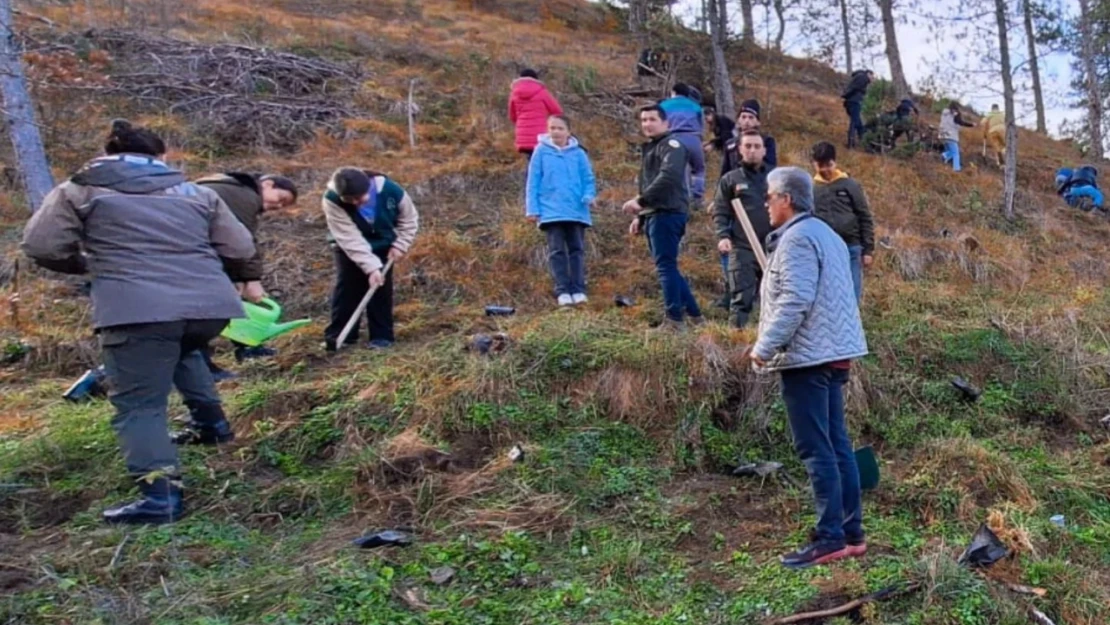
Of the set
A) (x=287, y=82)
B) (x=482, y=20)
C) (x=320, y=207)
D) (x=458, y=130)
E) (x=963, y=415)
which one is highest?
(x=482, y=20)

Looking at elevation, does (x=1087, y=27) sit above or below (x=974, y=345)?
above

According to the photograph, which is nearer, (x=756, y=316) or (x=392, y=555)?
(x=392, y=555)

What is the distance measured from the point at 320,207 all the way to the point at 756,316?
4963 millimetres

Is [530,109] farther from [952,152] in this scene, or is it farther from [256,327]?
[952,152]

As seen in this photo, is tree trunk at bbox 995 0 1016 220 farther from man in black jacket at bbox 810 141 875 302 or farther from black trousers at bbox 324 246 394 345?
black trousers at bbox 324 246 394 345

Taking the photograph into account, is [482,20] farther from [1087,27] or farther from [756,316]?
[756,316]

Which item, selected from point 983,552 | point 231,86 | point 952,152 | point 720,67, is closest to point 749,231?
point 983,552

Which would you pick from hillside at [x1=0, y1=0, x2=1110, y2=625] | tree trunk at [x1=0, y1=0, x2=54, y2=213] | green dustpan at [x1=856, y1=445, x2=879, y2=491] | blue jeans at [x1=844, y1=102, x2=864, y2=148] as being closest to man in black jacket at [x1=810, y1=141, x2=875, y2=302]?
hillside at [x1=0, y1=0, x2=1110, y2=625]

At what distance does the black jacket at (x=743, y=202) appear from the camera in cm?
572

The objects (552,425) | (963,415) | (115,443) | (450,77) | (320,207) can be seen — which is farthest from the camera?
(450,77)

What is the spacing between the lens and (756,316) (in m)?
6.33

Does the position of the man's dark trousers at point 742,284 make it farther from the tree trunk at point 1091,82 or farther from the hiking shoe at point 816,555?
the tree trunk at point 1091,82

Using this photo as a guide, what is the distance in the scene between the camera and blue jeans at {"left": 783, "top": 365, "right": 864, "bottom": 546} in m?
3.38

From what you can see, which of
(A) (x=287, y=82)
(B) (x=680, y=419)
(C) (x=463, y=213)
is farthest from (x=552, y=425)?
(A) (x=287, y=82)
